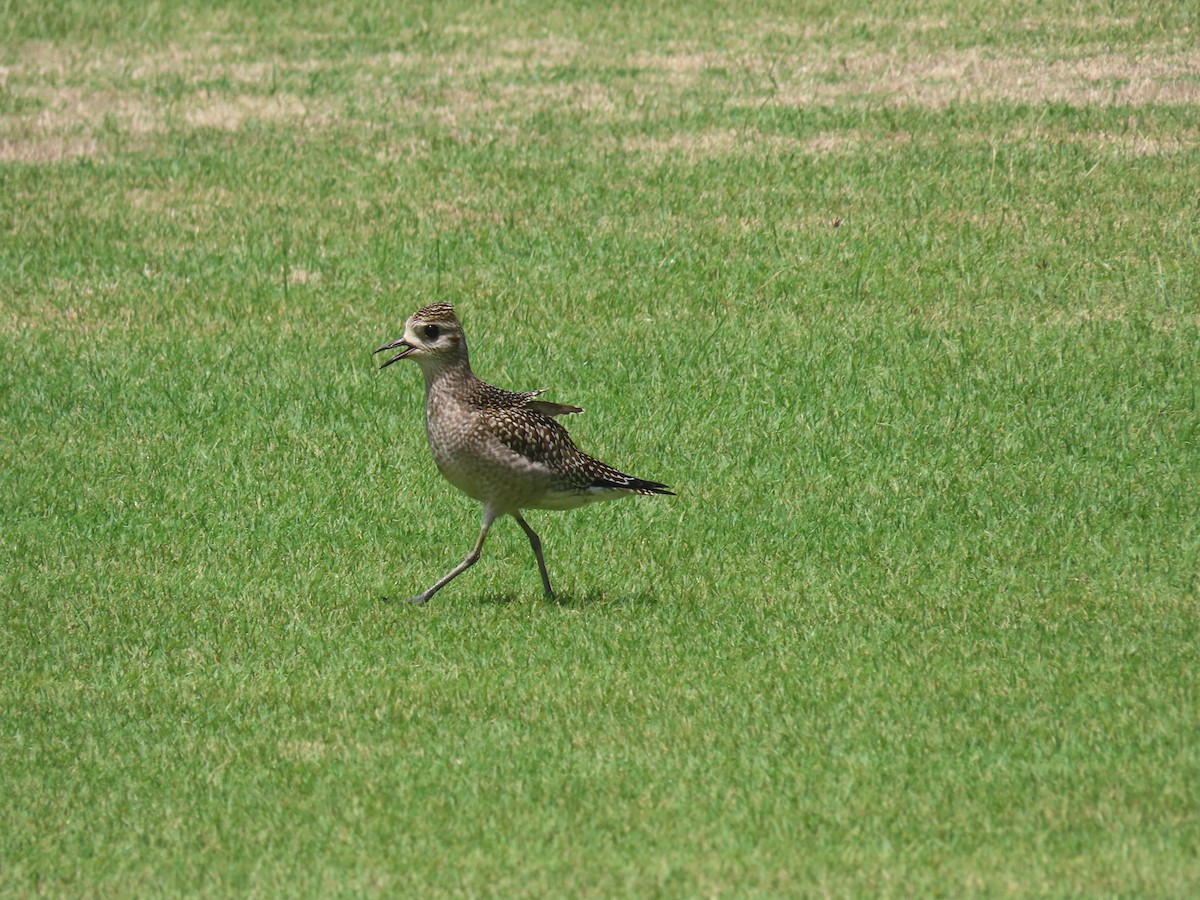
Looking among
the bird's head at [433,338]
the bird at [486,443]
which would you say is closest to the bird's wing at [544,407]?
the bird at [486,443]

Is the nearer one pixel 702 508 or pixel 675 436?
Answer: pixel 702 508

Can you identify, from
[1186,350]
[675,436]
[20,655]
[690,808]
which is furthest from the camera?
[1186,350]

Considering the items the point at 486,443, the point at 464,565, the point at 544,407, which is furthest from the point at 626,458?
the point at 486,443

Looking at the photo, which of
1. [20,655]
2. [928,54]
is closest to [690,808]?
[20,655]

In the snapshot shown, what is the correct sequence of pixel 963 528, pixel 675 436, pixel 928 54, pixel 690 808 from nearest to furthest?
pixel 690 808 → pixel 963 528 → pixel 675 436 → pixel 928 54

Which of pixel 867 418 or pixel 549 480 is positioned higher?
pixel 549 480

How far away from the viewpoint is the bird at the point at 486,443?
10219mm

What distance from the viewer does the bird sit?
10219mm

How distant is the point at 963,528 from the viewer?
11.5 m

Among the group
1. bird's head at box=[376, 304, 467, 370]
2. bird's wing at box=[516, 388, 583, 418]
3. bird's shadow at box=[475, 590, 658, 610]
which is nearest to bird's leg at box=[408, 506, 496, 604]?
bird's shadow at box=[475, 590, 658, 610]

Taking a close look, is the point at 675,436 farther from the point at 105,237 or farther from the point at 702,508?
the point at 105,237

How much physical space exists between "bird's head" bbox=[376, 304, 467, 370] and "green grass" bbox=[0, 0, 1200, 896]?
150 centimetres

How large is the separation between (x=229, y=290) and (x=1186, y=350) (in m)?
8.82

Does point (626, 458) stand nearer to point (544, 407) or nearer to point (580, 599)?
point (544, 407)
